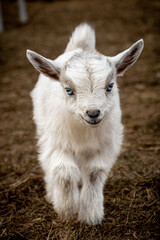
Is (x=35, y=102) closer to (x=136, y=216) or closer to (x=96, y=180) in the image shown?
(x=96, y=180)

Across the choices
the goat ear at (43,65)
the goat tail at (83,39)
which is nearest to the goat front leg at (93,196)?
the goat ear at (43,65)

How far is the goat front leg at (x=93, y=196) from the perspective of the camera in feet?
11.1

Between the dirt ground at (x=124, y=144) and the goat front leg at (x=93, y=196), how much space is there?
96mm

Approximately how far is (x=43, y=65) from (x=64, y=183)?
3.92 ft

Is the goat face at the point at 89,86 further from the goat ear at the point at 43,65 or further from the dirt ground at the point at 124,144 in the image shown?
the dirt ground at the point at 124,144

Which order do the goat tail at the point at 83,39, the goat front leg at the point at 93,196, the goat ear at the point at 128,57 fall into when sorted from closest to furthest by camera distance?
the goat ear at the point at 128,57 → the goat front leg at the point at 93,196 → the goat tail at the point at 83,39

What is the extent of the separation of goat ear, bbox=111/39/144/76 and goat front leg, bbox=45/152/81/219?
1.04 meters

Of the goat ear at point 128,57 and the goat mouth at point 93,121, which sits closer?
the goat mouth at point 93,121

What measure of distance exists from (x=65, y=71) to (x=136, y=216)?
173 cm

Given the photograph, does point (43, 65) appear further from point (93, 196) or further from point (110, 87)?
point (93, 196)

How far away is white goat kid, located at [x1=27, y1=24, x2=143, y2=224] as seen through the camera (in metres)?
2.95

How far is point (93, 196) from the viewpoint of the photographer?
339 centimetres

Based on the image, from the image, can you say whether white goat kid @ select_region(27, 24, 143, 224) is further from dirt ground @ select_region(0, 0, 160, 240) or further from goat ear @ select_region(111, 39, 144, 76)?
dirt ground @ select_region(0, 0, 160, 240)

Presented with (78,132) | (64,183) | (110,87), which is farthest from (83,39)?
(64,183)
